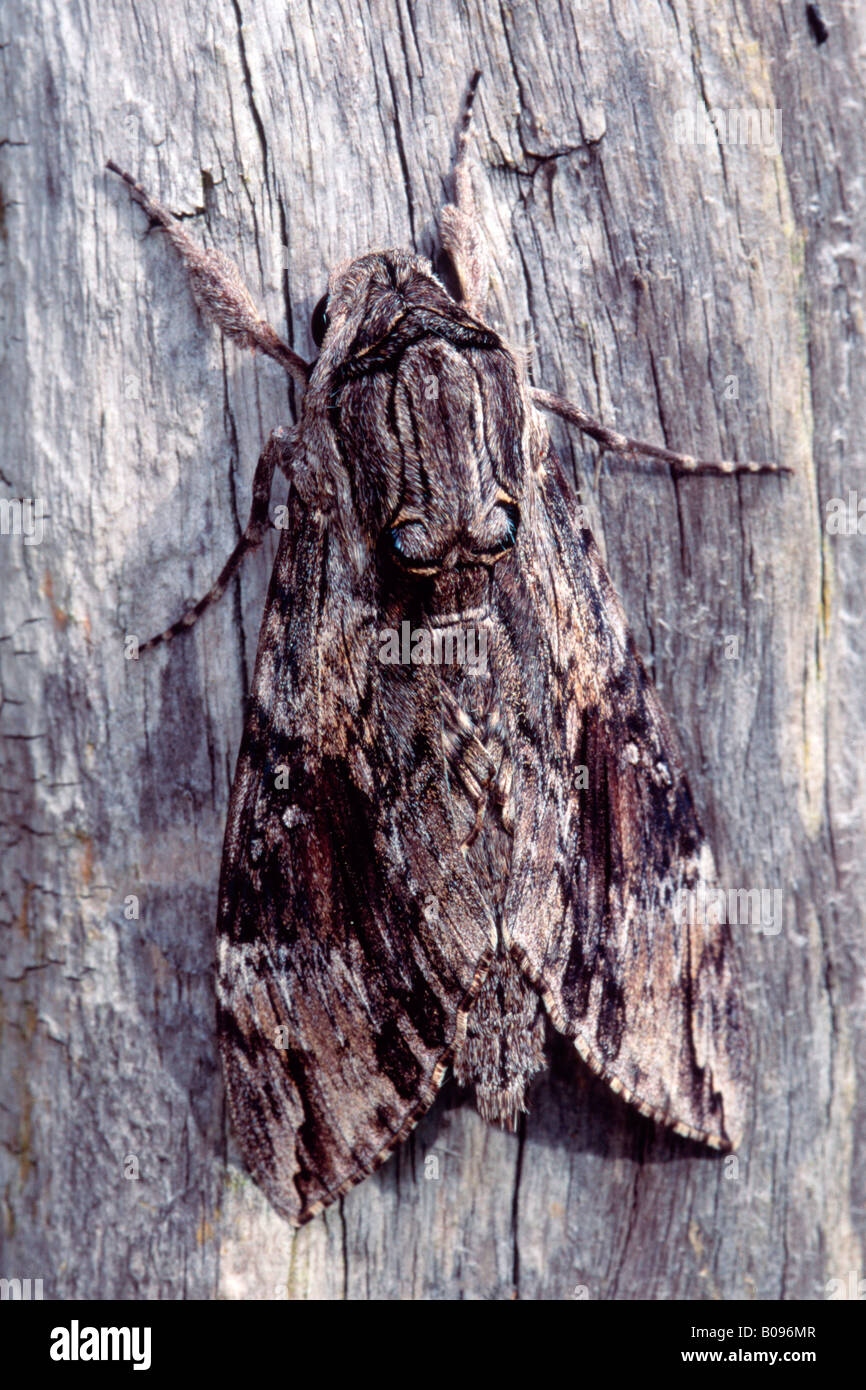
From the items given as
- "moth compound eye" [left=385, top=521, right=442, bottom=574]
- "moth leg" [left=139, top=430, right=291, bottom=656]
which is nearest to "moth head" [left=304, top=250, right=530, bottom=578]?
"moth compound eye" [left=385, top=521, right=442, bottom=574]

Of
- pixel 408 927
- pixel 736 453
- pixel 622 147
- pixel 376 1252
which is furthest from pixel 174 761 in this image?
pixel 622 147

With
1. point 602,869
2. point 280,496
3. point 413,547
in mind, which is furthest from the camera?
point 280,496

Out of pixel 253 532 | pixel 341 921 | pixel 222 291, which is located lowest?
pixel 341 921

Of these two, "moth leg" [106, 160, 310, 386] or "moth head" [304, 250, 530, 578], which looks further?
"moth leg" [106, 160, 310, 386]

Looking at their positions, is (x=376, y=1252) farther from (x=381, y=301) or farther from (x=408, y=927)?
(x=381, y=301)

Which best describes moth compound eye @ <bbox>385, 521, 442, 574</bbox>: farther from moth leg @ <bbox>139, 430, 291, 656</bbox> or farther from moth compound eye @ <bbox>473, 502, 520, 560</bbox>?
moth leg @ <bbox>139, 430, 291, 656</bbox>

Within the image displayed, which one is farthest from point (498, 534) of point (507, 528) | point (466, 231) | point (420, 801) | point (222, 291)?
point (222, 291)

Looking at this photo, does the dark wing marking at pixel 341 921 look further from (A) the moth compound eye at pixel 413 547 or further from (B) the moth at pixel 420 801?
(A) the moth compound eye at pixel 413 547

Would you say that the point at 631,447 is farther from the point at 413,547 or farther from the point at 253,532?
the point at 253,532
